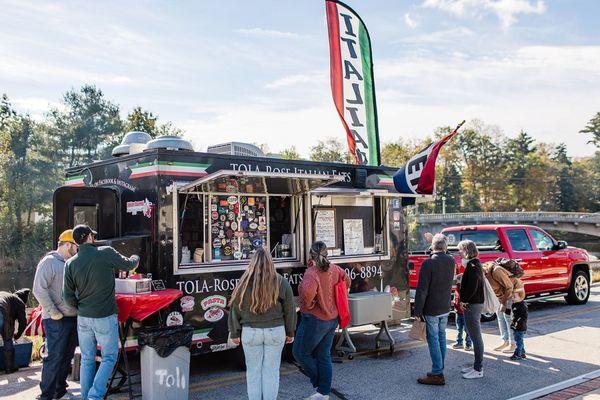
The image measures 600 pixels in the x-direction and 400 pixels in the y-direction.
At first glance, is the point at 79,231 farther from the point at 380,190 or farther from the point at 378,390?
the point at 380,190

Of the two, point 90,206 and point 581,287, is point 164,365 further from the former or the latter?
point 581,287

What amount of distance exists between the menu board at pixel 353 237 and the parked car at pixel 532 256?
2228 millimetres

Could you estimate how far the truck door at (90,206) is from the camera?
7.63 meters

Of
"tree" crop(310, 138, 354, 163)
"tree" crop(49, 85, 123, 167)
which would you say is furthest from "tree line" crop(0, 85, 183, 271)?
"tree" crop(310, 138, 354, 163)

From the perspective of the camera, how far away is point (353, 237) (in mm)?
9477

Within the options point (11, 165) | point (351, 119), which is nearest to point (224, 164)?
point (351, 119)

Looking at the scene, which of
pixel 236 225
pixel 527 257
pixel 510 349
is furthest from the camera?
pixel 527 257

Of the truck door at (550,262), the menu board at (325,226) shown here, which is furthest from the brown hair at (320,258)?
the truck door at (550,262)

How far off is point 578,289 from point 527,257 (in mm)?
2434

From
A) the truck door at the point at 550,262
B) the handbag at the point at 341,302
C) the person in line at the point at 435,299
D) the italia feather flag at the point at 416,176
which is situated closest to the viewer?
the handbag at the point at 341,302

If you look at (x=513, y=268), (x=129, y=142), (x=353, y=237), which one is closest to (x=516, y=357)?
(x=513, y=268)

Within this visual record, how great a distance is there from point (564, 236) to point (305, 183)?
84.3 metres

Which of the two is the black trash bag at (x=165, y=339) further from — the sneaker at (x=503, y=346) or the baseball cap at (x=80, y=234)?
the sneaker at (x=503, y=346)

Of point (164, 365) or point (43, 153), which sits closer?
point (164, 365)
